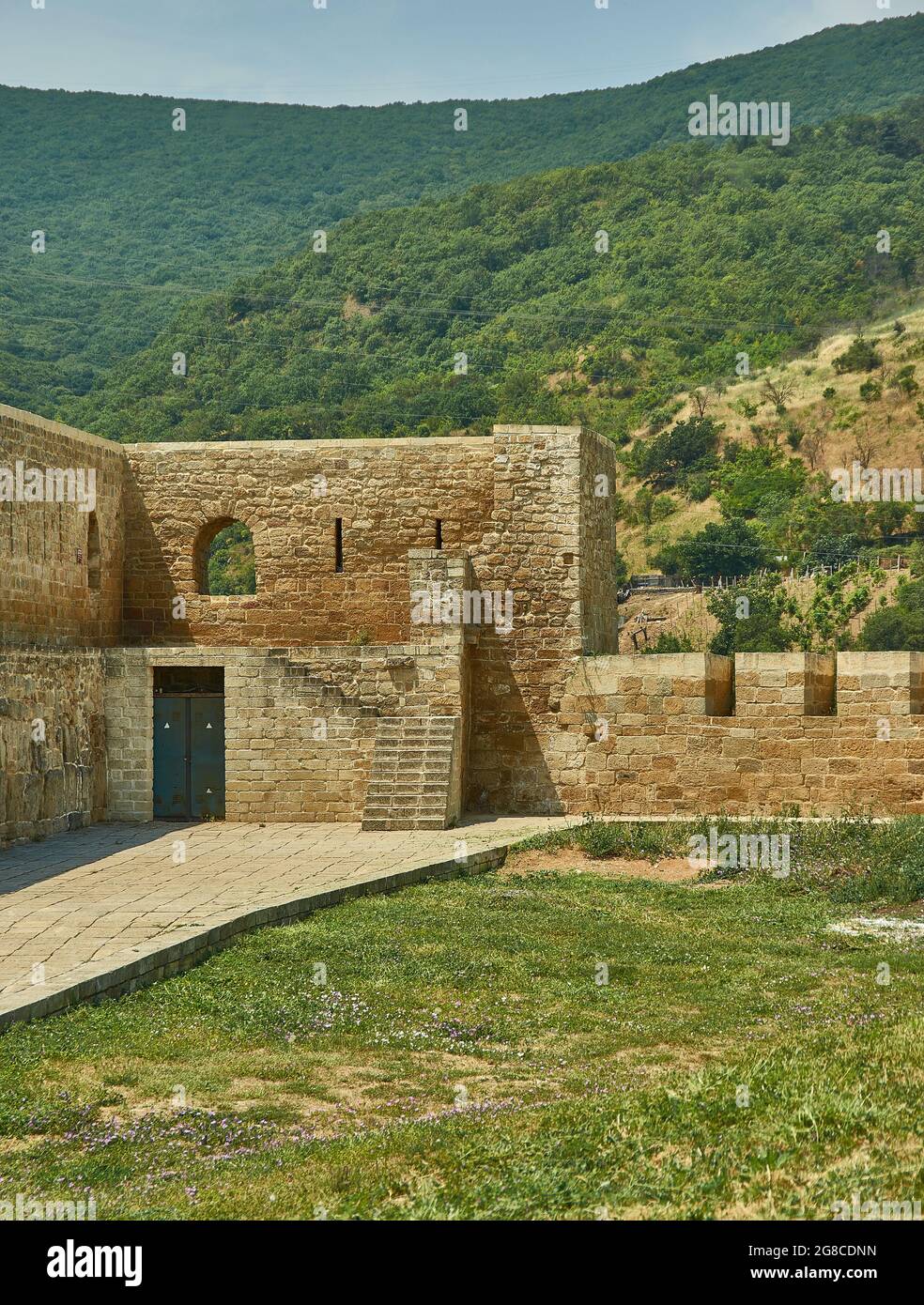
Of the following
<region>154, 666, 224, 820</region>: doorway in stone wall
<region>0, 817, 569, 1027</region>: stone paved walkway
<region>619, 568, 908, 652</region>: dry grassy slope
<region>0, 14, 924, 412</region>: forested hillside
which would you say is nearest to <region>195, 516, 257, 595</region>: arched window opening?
<region>619, 568, 908, 652</region>: dry grassy slope

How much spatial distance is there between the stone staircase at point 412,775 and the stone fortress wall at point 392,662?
25 mm

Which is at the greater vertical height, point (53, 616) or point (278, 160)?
point (278, 160)

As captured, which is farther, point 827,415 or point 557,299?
point 557,299

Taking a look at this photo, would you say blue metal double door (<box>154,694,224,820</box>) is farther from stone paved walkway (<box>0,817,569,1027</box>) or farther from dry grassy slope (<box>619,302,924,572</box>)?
dry grassy slope (<box>619,302,924,572</box>)

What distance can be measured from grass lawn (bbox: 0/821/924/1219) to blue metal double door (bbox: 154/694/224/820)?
630 cm

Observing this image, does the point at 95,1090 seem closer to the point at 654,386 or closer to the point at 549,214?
the point at 654,386

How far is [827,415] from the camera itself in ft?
223

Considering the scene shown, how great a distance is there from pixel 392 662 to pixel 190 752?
2672 millimetres

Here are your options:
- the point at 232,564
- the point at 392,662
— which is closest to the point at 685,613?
the point at 232,564

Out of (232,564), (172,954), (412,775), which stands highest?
(232,564)

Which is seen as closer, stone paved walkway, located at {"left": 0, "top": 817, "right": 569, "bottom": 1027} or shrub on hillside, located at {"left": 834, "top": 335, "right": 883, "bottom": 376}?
stone paved walkway, located at {"left": 0, "top": 817, "right": 569, "bottom": 1027}

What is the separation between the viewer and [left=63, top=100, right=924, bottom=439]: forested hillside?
65.8m

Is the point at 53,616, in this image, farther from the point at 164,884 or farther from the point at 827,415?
the point at 827,415

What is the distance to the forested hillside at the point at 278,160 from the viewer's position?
3583 inches
